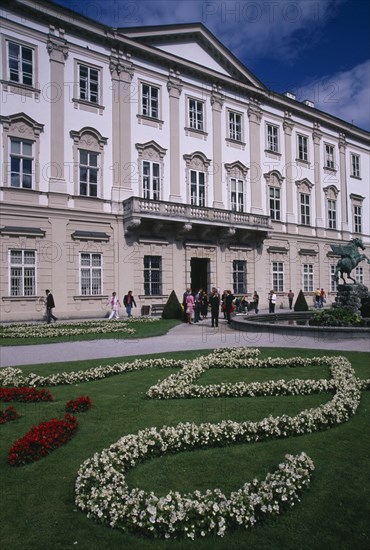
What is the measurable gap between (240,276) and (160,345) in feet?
65.3

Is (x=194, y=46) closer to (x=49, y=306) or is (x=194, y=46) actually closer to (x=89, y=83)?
(x=89, y=83)

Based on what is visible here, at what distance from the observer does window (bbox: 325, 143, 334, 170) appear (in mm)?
42312

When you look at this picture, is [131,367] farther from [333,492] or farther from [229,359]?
[333,492]

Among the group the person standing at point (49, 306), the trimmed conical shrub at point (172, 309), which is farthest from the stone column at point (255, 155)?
the person standing at point (49, 306)

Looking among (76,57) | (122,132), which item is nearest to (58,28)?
(76,57)

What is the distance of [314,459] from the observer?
4887 mm

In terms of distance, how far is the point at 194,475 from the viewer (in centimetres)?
448

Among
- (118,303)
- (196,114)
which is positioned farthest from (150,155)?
(118,303)

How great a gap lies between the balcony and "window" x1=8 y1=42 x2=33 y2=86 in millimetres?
8648

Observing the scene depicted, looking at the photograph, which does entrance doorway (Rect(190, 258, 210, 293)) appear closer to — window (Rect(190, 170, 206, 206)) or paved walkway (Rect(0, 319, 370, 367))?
window (Rect(190, 170, 206, 206))

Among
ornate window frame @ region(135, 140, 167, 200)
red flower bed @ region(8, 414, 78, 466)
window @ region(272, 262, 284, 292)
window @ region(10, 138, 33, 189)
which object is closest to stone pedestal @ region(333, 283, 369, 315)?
ornate window frame @ region(135, 140, 167, 200)

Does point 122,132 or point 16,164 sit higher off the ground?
point 122,132

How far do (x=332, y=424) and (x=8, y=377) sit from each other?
6.26m

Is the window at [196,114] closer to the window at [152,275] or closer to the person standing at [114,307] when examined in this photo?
the window at [152,275]
